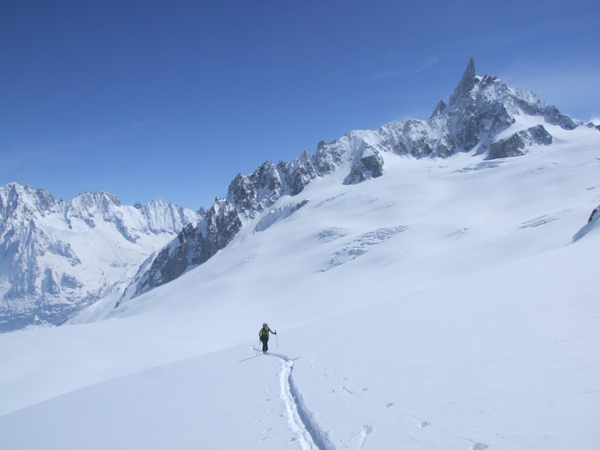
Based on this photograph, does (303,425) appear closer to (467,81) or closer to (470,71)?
(467,81)

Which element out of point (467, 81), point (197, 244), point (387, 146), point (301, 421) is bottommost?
point (301, 421)

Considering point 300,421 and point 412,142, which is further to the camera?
point 412,142

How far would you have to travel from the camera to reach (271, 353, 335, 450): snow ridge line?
6078 millimetres

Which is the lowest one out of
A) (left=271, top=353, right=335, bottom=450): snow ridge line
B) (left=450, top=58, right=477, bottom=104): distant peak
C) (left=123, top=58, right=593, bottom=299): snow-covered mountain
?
(left=271, top=353, right=335, bottom=450): snow ridge line

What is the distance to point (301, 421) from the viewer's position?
720 centimetres

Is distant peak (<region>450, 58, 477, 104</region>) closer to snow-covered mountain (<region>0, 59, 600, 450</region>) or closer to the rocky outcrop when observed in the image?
the rocky outcrop

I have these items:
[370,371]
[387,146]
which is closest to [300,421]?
[370,371]

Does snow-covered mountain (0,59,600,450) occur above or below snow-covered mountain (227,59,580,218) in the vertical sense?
below

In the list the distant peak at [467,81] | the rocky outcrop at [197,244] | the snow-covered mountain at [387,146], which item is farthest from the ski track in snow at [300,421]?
the distant peak at [467,81]

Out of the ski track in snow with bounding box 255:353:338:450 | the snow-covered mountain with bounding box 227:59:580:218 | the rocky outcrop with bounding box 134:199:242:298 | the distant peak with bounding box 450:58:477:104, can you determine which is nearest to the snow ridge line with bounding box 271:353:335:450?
the ski track in snow with bounding box 255:353:338:450

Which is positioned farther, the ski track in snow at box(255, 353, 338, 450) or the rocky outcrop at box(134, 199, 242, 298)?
the rocky outcrop at box(134, 199, 242, 298)

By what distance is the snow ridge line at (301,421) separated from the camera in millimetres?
6078

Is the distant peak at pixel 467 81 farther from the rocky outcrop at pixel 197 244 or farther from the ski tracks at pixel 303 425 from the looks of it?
the ski tracks at pixel 303 425

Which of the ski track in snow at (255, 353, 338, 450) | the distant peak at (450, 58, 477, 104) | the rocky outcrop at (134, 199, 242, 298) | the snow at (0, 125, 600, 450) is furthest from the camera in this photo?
the distant peak at (450, 58, 477, 104)
